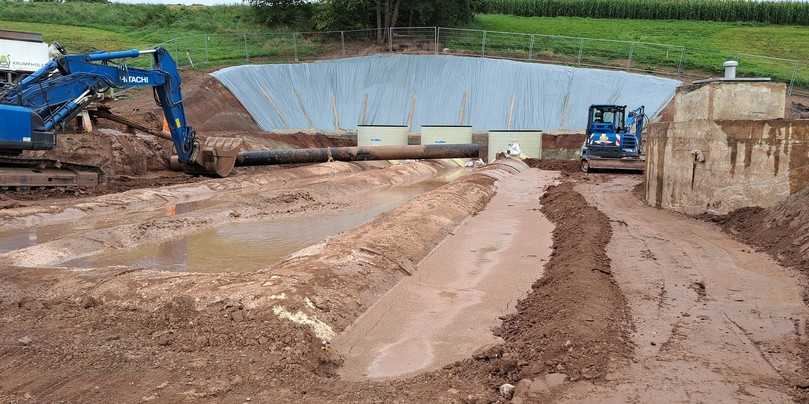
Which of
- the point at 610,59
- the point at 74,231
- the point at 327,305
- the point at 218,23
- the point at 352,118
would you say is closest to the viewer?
the point at 327,305

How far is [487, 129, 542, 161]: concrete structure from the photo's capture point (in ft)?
95.3

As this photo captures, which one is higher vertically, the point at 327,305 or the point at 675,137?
the point at 675,137

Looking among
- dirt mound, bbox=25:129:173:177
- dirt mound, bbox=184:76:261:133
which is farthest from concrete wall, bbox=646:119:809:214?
dirt mound, bbox=184:76:261:133

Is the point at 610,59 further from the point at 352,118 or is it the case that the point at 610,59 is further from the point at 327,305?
the point at 327,305

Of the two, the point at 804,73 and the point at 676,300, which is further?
the point at 804,73

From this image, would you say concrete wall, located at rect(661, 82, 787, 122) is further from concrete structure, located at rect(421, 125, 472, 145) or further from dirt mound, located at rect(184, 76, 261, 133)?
dirt mound, located at rect(184, 76, 261, 133)

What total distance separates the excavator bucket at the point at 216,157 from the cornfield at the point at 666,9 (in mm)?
41933

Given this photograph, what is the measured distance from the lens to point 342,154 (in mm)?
20750

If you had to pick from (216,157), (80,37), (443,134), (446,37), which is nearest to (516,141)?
(443,134)

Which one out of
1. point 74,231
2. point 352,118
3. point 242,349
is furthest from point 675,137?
point 352,118

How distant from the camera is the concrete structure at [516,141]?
1144 inches

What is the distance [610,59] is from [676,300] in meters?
34.6

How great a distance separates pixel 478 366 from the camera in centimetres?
501

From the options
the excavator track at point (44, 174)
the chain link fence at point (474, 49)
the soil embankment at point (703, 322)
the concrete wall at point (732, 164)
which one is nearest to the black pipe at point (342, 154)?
the excavator track at point (44, 174)
